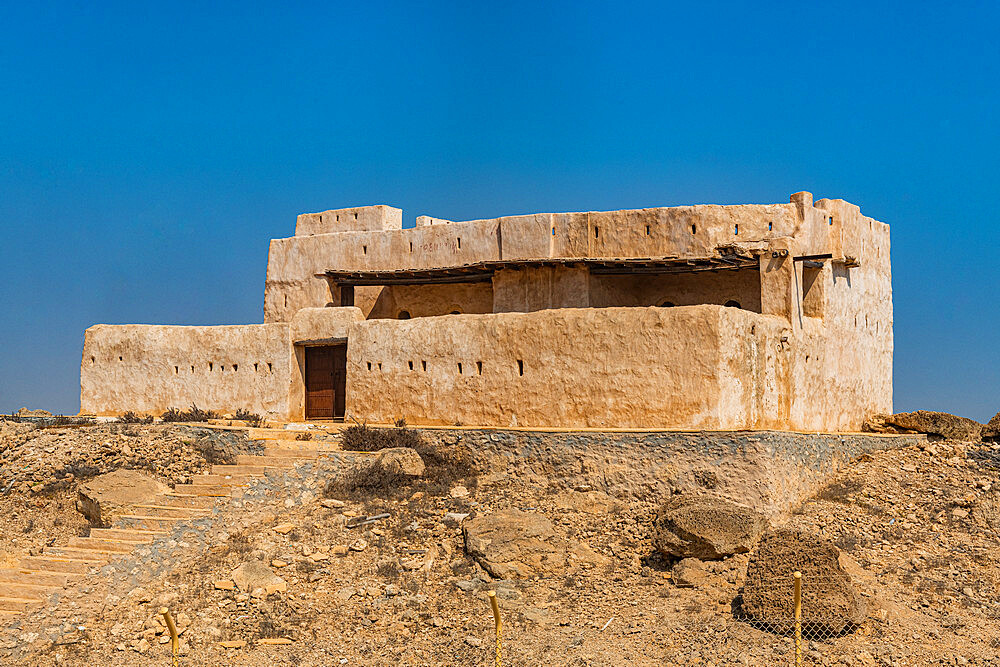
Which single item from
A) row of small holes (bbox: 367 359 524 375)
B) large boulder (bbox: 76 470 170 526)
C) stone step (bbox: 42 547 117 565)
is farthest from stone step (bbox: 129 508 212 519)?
row of small holes (bbox: 367 359 524 375)

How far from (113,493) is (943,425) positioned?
50.6 ft

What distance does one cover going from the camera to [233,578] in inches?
549

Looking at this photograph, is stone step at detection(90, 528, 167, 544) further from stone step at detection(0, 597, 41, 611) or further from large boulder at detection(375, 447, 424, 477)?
large boulder at detection(375, 447, 424, 477)

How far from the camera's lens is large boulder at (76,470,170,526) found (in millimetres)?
15867

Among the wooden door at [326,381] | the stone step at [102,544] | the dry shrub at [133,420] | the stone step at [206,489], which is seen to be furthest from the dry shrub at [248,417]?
the stone step at [102,544]

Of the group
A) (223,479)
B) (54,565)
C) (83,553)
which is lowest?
(54,565)

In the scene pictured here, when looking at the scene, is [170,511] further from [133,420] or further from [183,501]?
[133,420]

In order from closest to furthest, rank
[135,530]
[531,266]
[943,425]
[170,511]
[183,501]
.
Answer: [135,530], [170,511], [183,501], [943,425], [531,266]

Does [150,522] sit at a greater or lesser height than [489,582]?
greater

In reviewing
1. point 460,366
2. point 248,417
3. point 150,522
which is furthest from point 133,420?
point 460,366

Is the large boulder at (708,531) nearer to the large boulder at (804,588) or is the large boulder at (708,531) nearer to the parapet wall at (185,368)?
the large boulder at (804,588)

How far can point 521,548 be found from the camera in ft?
48.5

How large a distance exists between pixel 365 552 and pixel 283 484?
233cm

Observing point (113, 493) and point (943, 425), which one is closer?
point (113, 493)
